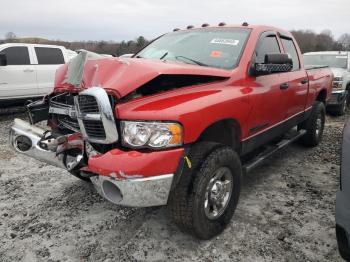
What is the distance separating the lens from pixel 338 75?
8.58 metres

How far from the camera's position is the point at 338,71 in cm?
877

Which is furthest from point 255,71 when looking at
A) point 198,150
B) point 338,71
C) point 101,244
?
point 338,71

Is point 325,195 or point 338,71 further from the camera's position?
point 338,71

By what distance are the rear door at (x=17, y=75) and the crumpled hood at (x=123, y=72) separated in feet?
20.9

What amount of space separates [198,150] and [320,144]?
13.4 ft

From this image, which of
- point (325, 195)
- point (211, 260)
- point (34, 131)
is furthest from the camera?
point (325, 195)

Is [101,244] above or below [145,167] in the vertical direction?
below

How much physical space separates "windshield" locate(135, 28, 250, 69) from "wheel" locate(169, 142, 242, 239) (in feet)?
3.32

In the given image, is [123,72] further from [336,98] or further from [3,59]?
Answer: [336,98]

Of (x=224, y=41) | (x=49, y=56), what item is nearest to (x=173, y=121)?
(x=224, y=41)

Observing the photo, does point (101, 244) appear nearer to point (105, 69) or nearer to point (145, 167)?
point (145, 167)

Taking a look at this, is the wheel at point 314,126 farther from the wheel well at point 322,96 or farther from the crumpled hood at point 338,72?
→ the crumpled hood at point 338,72

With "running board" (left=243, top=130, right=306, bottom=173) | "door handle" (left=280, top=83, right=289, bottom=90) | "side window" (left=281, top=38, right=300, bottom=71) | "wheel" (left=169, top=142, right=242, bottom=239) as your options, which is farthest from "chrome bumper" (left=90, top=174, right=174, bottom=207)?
"side window" (left=281, top=38, right=300, bottom=71)

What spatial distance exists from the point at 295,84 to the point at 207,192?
2.31m
